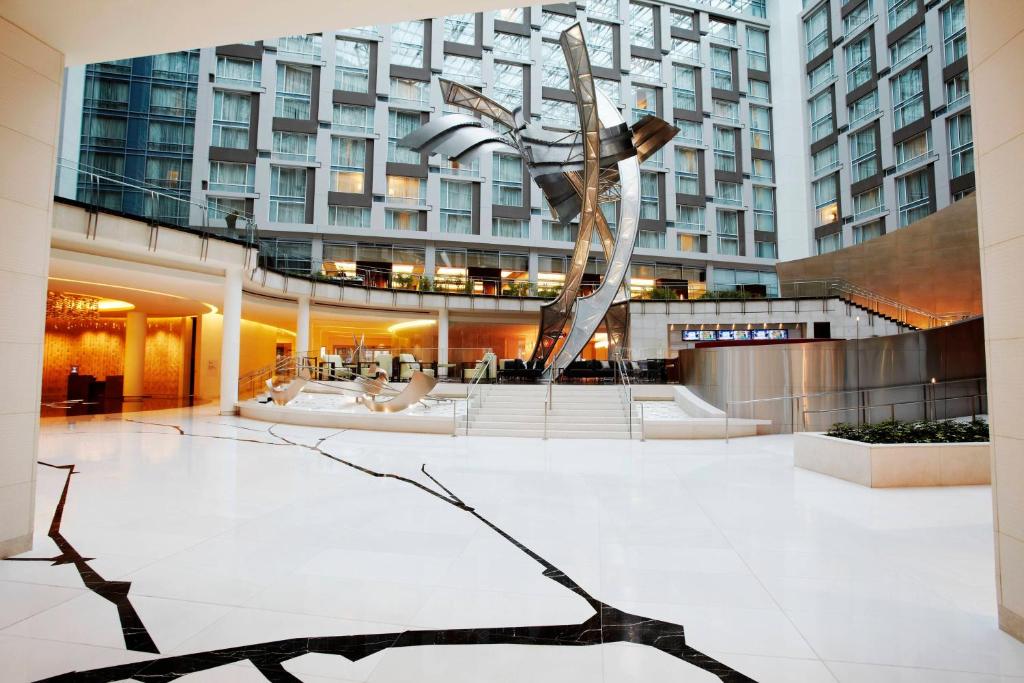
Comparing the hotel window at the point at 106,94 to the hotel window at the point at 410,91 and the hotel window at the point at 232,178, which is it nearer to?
the hotel window at the point at 232,178

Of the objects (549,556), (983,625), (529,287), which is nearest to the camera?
(983,625)

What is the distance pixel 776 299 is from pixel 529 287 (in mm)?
11997

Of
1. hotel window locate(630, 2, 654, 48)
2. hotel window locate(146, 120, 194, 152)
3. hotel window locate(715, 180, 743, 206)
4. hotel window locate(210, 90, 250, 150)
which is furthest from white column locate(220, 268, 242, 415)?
hotel window locate(630, 2, 654, 48)

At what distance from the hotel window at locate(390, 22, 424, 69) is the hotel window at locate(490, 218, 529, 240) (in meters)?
11.2

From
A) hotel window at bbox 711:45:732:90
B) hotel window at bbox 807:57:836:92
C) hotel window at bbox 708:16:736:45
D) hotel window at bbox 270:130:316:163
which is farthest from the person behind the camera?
hotel window at bbox 708:16:736:45

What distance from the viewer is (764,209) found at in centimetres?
3866

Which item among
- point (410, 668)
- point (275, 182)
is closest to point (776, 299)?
point (410, 668)

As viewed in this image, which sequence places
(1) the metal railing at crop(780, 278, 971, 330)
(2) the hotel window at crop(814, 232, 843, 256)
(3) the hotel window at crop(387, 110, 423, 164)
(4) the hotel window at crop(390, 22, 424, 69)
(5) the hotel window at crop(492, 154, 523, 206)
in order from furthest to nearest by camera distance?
1. (5) the hotel window at crop(492, 154, 523, 206)
2. (2) the hotel window at crop(814, 232, 843, 256)
3. (4) the hotel window at crop(390, 22, 424, 69)
4. (3) the hotel window at crop(387, 110, 423, 164)
5. (1) the metal railing at crop(780, 278, 971, 330)

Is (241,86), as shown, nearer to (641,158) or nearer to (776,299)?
(641,158)

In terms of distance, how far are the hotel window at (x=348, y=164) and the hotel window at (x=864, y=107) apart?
3097 centimetres

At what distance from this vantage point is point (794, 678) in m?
2.22

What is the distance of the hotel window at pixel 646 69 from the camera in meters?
37.2

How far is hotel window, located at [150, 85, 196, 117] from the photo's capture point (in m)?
31.3

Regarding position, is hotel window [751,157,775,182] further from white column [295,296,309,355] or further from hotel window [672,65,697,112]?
white column [295,296,309,355]
